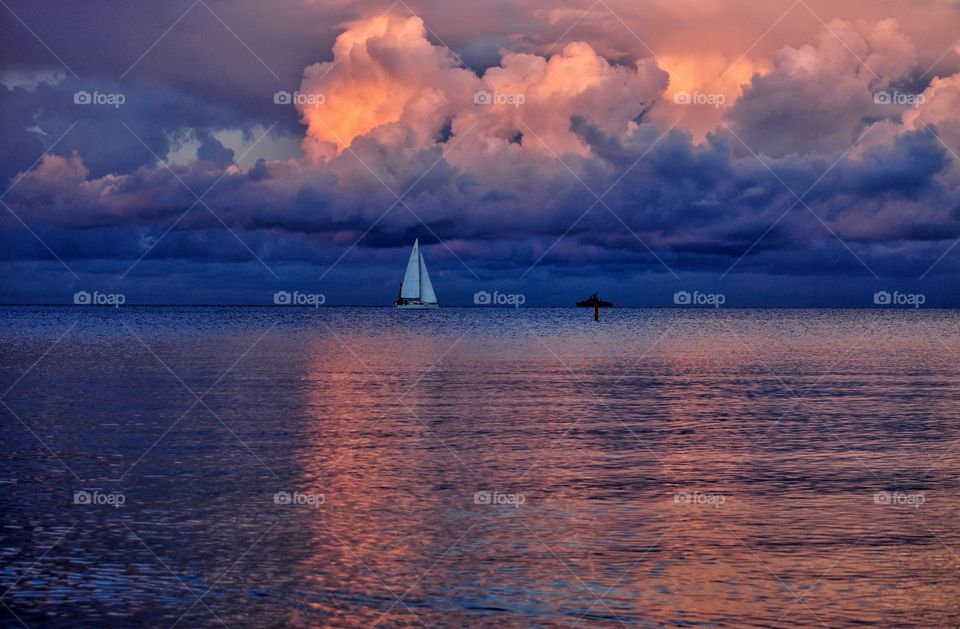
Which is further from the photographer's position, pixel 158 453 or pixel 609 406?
pixel 609 406

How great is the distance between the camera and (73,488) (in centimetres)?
2828

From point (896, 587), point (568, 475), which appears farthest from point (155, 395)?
point (896, 587)

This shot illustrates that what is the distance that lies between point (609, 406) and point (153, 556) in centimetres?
3115

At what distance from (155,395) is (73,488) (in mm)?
26066

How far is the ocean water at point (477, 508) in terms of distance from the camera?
1838 cm

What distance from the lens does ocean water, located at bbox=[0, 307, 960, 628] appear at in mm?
18375

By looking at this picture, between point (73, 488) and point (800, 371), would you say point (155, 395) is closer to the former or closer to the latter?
point (73, 488)

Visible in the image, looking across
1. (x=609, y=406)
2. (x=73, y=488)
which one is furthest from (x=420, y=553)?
(x=609, y=406)

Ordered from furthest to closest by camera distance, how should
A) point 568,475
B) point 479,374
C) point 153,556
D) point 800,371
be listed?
point 800,371 < point 479,374 < point 568,475 < point 153,556

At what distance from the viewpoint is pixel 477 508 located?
26.0m

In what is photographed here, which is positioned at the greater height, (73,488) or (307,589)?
(73,488)

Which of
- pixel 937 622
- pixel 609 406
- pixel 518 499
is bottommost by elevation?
pixel 937 622

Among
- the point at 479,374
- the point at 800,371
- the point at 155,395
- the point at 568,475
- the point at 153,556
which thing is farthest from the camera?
the point at 800,371

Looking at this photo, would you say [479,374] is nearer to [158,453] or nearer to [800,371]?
[800,371]
